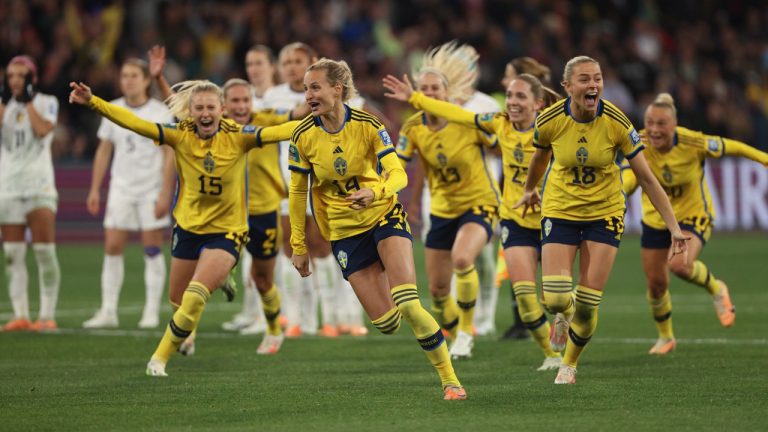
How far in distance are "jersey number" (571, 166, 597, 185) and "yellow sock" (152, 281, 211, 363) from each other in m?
3.08

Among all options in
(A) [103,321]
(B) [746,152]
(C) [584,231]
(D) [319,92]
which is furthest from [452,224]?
(A) [103,321]

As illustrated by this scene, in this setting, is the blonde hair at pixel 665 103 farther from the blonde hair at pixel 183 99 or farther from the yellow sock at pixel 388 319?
the blonde hair at pixel 183 99

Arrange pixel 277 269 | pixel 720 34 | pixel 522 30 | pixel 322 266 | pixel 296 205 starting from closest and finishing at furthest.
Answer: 1. pixel 296 205
2. pixel 322 266
3. pixel 277 269
4. pixel 522 30
5. pixel 720 34

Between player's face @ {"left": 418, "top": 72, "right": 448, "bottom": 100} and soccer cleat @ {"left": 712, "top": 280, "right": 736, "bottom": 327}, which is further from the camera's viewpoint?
soccer cleat @ {"left": 712, "top": 280, "right": 736, "bottom": 327}

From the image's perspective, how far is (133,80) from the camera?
46.0 ft

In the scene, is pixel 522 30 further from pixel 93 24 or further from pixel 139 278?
pixel 139 278

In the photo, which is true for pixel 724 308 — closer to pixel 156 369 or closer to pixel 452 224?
pixel 452 224

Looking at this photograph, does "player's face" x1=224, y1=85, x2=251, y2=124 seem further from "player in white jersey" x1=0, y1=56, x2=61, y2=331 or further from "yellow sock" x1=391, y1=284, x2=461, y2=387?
"yellow sock" x1=391, y1=284, x2=461, y2=387

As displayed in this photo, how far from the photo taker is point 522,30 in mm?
26438

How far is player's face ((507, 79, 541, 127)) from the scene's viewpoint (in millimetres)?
11180

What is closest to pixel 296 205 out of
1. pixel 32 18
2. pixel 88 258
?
pixel 88 258

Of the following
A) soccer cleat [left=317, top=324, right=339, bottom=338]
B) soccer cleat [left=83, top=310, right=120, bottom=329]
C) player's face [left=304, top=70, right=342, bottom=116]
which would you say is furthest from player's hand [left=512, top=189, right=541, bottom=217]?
soccer cleat [left=83, top=310, right=120, bottom=329]

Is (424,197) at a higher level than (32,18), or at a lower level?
lower

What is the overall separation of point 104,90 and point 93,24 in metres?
2.76
